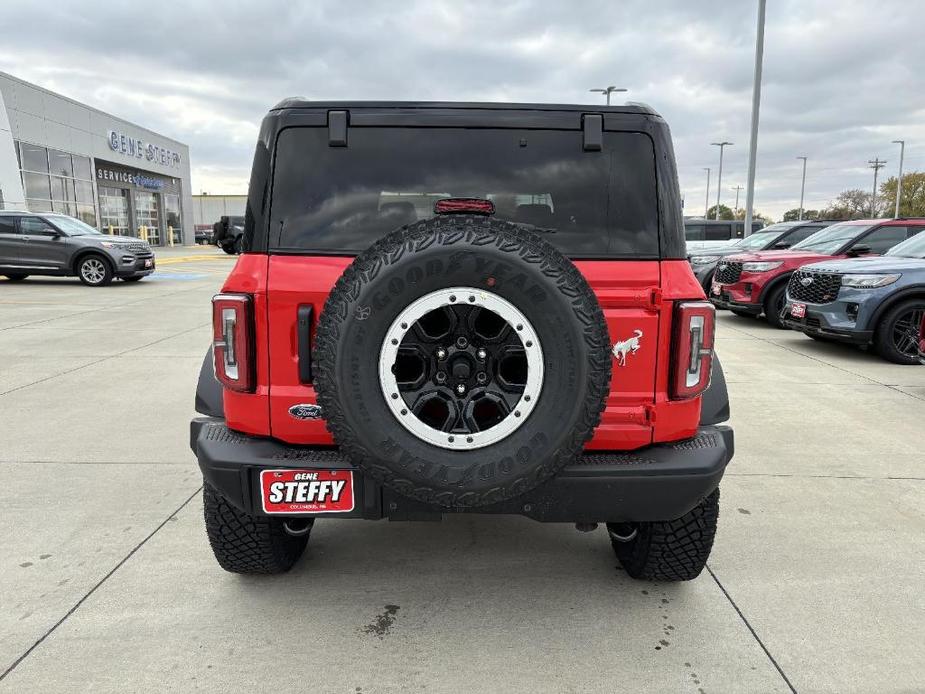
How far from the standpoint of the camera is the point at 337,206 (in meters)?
2.47

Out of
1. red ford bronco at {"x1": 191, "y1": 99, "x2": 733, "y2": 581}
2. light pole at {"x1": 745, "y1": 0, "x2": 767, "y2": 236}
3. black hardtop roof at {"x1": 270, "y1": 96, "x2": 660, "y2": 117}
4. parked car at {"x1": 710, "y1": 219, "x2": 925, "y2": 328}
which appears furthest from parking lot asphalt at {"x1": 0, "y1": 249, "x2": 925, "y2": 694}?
light pole at {"x1": 745, "y1": 0, "x2": 767, "y2": 236}

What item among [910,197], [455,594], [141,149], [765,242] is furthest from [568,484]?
[910,197]

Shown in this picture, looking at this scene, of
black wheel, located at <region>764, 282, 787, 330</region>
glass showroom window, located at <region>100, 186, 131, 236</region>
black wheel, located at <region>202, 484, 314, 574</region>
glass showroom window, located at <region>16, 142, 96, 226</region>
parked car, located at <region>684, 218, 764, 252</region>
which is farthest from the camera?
glass showroom window, located at <region>100, 186, 131, 236</region>

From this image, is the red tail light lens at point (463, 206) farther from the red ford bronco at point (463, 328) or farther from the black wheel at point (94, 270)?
the black wheel at point (94, 270)

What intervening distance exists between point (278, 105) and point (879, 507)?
11.8 feet

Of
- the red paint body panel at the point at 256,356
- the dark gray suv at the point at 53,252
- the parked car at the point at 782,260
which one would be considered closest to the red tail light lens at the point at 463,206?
the red paint body panel at the point at 256,356

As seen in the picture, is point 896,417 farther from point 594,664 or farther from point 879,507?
point 594,664

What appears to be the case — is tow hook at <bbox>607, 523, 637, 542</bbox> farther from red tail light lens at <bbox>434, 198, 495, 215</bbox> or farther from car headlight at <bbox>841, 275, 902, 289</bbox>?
car headlight at <bbox>841, 275, 902, 289</bbox>

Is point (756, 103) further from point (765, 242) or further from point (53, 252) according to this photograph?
point (53, 252)

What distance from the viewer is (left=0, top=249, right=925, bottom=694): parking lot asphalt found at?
2336 millimetres

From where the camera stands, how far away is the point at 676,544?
109 inches

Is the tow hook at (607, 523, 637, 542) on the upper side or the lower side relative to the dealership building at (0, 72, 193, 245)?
lower

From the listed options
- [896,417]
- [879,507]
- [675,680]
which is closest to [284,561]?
[675,680]

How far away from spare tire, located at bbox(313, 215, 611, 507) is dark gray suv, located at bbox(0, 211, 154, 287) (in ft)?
51.9
